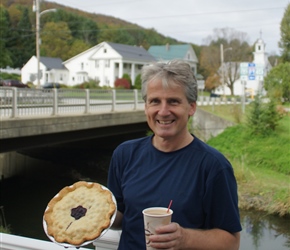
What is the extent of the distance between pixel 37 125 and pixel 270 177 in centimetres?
783

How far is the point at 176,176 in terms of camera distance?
7.01 ft

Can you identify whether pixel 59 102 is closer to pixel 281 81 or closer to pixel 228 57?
pixel 281 81

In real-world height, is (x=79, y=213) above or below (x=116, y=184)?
below

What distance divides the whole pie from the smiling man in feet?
0.41

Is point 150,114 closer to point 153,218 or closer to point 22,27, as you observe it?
point 153,218

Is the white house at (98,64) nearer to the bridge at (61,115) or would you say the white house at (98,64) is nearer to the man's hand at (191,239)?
the bridge at (61,115)

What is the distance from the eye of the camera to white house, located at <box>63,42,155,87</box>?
214ft

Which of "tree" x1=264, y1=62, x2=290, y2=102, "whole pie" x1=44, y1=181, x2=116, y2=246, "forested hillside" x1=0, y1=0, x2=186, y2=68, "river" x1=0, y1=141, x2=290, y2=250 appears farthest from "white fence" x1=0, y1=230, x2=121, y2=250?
"forested hillside" x1=0, y1=0, x2=186, y2=68

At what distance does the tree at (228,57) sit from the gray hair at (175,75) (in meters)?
57.9

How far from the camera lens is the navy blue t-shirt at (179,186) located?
2.03 m

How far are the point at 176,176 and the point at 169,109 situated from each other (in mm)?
334

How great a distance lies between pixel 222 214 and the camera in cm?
202

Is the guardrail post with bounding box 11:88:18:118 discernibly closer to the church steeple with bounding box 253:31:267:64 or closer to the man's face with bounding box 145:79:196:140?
the man's face with bounding box 145:79:196:140

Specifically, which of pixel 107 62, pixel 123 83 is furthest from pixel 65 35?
pixel 123 83
